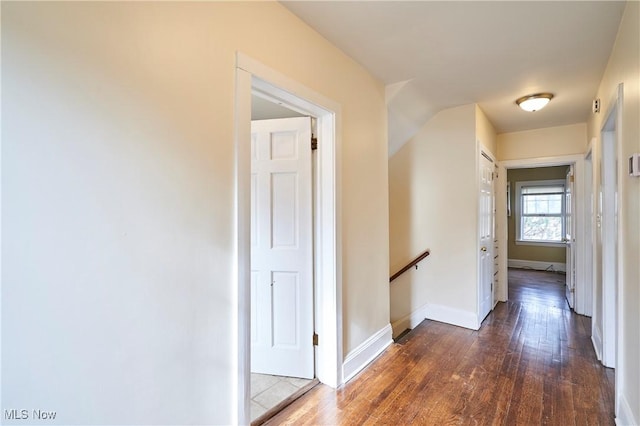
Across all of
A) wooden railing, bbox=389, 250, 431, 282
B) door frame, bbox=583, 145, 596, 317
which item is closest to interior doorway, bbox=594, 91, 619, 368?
door frame, bbox=583, 145, 596, 317

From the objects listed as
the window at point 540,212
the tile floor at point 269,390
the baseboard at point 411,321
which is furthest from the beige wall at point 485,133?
the window at point 540,212

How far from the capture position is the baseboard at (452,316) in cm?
335

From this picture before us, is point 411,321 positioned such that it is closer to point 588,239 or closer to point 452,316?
point 452,316

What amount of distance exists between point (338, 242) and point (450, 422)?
50.3 inches

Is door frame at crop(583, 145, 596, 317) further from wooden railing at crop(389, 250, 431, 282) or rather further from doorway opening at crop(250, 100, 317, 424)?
doorway opening at crop(250, 100, 317, 424)

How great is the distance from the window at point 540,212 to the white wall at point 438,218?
15.5 feet

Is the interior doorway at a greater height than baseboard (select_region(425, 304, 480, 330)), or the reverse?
the interior doorway

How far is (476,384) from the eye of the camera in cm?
224

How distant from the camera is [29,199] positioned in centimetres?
92

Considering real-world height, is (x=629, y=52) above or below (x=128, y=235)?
above

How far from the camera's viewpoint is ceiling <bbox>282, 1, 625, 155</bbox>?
5.95ft

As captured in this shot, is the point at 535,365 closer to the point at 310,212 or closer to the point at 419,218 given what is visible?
A: the point at 419,218

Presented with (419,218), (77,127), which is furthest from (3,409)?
(419,218)

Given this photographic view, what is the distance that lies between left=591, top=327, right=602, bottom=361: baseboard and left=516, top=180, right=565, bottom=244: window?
4.51 m
